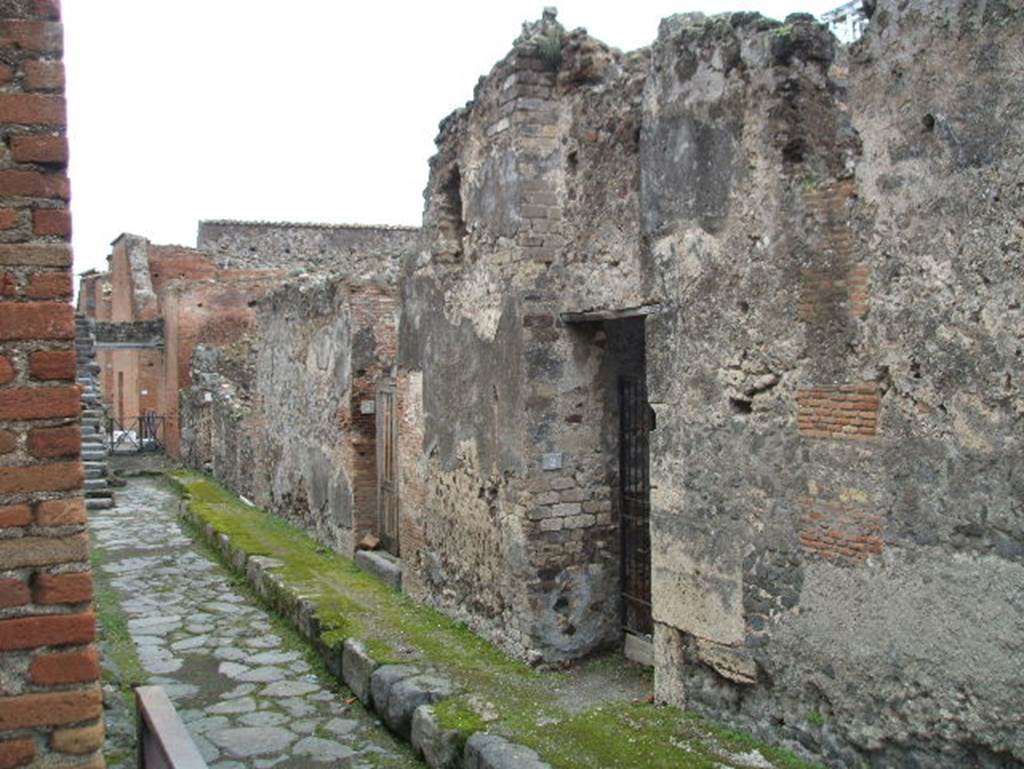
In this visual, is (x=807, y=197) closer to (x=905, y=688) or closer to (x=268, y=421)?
(x=905, y=688)

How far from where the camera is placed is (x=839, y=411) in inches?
166

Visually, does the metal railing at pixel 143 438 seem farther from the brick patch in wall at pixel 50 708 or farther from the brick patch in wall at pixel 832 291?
the brick patch in wall at pixel 50 708

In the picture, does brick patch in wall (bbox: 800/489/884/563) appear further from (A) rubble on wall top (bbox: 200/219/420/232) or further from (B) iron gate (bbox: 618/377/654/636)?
(A) rubble on wall top (bbox: 200/219/420/232)

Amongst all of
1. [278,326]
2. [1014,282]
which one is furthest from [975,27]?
[278,326]

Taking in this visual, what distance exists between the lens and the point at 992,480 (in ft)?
11.9

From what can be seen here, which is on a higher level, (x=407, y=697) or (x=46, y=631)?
(x=46, y=631)

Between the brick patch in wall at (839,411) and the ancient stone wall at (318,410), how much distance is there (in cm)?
602

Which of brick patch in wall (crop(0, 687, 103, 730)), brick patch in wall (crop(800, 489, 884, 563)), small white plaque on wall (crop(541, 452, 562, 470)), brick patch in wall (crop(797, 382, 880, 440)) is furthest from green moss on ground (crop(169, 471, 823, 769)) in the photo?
brick patch in wall (crop(0, 687, 103, 730))

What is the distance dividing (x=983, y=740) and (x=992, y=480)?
932 mm

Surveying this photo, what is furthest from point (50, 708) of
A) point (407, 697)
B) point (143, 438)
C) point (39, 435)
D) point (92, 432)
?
point (143, 438)

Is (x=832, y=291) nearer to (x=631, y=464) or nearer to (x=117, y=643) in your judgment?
(x=631, y=464)

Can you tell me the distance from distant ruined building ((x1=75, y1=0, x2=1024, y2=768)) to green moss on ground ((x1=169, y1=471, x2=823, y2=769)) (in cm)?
16

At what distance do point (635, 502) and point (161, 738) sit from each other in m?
3.39

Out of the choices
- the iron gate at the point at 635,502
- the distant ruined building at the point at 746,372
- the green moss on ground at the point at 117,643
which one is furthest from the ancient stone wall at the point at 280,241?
the iron gate at the point at 635,502
